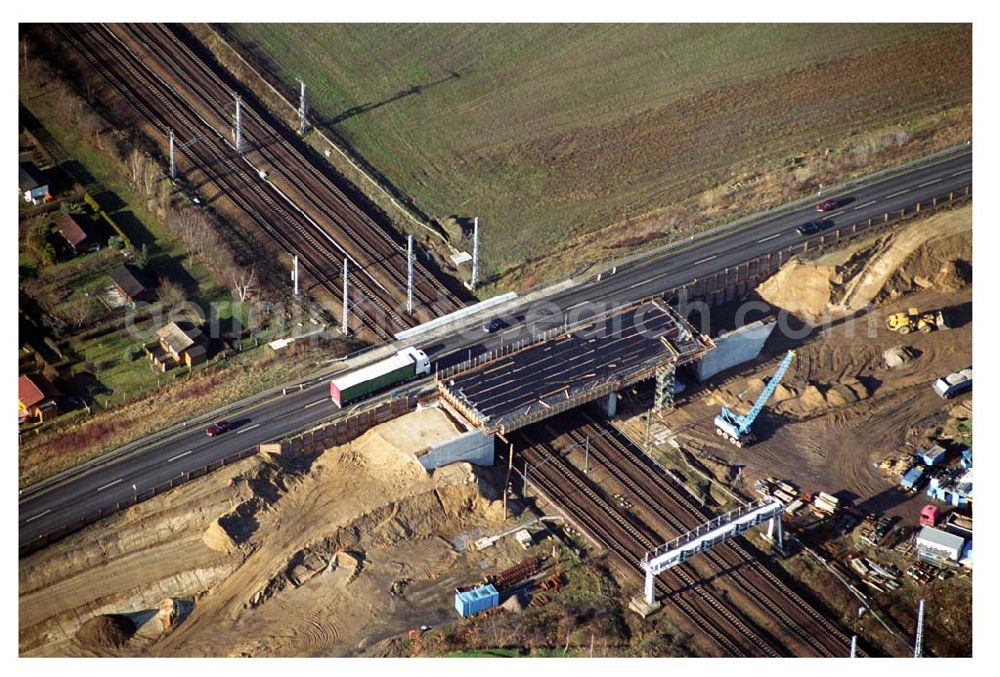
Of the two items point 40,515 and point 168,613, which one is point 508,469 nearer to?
point 168,613

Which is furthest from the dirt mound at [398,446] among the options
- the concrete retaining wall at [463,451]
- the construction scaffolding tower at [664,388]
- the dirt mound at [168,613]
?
the dirt mound at [168,613]

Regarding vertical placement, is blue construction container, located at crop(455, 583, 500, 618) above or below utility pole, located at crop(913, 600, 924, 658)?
above

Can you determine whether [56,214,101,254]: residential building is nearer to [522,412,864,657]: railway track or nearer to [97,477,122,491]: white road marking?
[97,477,122,491]: white road marking

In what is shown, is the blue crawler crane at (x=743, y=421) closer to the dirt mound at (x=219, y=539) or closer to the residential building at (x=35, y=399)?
the dirt mound at (x=219, y=539)

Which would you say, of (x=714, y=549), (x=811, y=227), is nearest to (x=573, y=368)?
(x=714, y=549)

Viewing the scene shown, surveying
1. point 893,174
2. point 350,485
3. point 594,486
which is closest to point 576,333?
point 594,486

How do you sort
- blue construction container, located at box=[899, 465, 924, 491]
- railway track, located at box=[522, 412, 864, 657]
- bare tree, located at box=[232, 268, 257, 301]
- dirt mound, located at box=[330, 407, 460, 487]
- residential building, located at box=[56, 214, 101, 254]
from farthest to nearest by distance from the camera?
1. residential building, located at box=[56, 214, 101, 254]
2. bare tree, located at box=[232, 268, 257, 301]
3. blue construction container, located at box=[899, 465, 924, 491]
4. dirt mound, located at box=[330, 407, 460, 487]
5. railway track, located at box=[522, 412, 864, 657]

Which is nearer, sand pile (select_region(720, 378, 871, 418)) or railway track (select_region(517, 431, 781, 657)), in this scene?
railway track (select_region(517, 431, 781, 657))

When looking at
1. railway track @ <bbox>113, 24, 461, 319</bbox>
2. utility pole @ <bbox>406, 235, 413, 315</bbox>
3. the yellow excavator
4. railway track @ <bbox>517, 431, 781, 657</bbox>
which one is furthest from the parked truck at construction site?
the yellow excavator

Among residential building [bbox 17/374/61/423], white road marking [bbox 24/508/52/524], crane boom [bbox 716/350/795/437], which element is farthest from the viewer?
crane boom [bbox 716/350/795/437]
